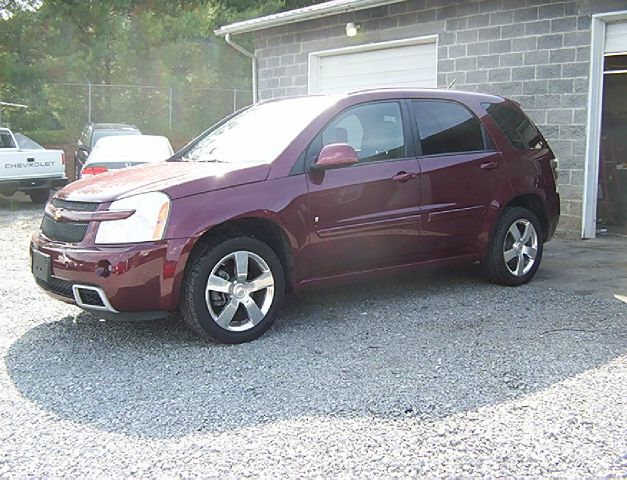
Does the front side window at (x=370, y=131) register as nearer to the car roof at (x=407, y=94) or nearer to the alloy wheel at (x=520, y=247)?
the car roof at (x=407, y=94)

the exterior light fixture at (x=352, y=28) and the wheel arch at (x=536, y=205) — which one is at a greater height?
the exterior light fixture at (x=352, y=28)

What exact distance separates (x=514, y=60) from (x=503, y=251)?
4.05 metres

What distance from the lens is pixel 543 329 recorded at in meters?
4.94

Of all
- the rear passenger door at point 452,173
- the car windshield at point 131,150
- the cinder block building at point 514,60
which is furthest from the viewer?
the car windshield at point 131,150

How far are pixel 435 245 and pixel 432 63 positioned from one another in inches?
207

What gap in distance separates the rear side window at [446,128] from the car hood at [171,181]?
61.6 inches

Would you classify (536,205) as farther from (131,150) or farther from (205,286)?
(131,150)

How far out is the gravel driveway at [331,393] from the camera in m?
3.05

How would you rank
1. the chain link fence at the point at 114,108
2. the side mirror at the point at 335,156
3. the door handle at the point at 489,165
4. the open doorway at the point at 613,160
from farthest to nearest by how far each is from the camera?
1. the chain link fence at the point at 114,108
2. the open doorway at the point at 613,160
3. the door handle at the point at 489,165
4. the side mirror at the point at 335,156

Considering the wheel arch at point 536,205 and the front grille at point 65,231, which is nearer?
the front grille at point 65,231

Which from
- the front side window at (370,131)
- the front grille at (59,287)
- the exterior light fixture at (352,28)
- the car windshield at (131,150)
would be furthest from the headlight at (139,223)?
the car windshield at (131,150)

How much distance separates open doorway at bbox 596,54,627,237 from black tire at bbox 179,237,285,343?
632cm

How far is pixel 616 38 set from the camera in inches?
329

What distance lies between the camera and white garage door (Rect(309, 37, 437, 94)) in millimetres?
10234
